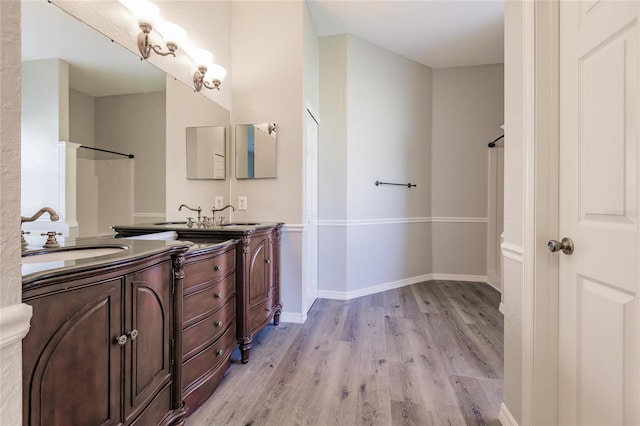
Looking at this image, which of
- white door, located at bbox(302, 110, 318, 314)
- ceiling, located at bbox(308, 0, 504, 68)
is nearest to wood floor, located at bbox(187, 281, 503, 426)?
white door, located at bbox(302, 110, 318, 314)

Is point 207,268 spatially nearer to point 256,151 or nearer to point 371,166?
point 256,151

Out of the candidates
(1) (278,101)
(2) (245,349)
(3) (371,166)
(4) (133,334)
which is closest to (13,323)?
(4) (133,334)

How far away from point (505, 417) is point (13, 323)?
172 centimetres

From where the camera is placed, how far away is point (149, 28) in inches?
64.6

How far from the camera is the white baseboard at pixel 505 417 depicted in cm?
125

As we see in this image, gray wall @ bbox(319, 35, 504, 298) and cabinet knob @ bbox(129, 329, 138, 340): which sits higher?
gray wall @ bbox(319, 35, 504, 298)

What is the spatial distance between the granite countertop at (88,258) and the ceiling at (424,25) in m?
2.57

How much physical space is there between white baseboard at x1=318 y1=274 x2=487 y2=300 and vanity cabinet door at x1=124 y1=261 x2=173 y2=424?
2115 mm

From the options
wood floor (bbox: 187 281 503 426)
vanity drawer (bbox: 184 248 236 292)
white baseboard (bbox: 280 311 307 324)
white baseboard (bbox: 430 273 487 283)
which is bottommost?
wood floor (bbox: 187 281 503 426)

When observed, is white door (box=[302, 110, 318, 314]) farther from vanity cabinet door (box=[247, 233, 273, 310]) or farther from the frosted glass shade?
the frosted glass shade


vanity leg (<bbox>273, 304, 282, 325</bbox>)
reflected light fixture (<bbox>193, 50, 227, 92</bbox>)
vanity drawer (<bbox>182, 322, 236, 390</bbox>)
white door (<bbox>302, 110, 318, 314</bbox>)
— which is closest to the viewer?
vanity drawer (<bbox>182, 322, 236, 390</bbox>)

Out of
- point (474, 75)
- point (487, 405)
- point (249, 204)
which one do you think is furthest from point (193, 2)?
point (474, 75)

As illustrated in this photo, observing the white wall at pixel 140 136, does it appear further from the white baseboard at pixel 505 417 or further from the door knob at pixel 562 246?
the white baseboard at pixel 505 417

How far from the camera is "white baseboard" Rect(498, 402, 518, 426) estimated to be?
1255 millimetres
